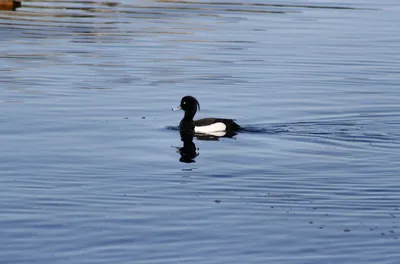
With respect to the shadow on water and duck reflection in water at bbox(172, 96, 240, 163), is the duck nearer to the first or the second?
duck reflection in water at bbox(172, 96, 240, 163)

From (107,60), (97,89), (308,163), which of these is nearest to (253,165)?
(308,163)

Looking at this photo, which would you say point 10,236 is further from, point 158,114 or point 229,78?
point 229,78

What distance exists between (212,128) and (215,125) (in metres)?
0.25

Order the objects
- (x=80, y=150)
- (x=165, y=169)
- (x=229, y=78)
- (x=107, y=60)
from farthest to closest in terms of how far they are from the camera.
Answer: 1. (x=107, y=60)
2. (x=229, y=78)
3. (x=80, y=150)
4. (x=165, y=169)

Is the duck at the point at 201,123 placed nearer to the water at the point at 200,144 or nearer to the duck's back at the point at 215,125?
the duck's back at the point at 215,125

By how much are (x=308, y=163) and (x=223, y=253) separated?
5127 millimetres

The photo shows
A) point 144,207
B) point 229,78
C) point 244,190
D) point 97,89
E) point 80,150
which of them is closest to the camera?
point 144,207

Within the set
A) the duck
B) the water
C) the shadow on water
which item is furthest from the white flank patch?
the water

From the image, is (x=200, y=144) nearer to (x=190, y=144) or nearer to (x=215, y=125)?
(x=190, y=144)

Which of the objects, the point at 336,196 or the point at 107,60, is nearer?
the point at 336,196

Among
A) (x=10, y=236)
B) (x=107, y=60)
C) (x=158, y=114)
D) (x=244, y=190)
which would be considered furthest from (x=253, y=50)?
(x=10, y=236)

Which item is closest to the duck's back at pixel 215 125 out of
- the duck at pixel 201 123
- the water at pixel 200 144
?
the duck at pixel 201 123

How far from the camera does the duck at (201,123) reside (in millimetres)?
18656

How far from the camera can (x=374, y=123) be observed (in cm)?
1930
